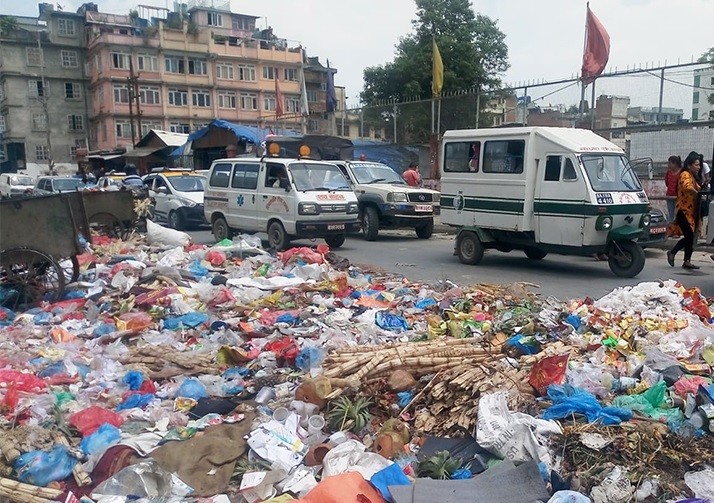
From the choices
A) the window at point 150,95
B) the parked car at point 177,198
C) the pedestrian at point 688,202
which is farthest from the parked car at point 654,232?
the window at point 150,95

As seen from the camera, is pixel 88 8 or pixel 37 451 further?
pixel 88 8

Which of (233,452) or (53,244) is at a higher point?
(53,244)

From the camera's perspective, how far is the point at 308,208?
12.9 meters

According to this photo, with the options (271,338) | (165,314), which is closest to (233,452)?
(271,338)

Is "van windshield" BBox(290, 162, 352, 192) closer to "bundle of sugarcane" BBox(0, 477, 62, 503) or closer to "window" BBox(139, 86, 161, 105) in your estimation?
"bundle of sugarcane" BBox(0, 477, 62, 503)

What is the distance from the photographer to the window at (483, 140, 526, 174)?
10.6 m

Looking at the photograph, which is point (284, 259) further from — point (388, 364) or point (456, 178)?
point (388, 364)

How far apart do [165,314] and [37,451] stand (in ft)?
11.8

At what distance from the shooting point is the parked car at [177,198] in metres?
18.2

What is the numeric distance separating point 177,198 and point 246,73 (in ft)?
144

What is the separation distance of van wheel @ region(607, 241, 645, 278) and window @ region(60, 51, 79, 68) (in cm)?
5977

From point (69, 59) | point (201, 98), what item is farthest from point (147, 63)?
point (69, 59)

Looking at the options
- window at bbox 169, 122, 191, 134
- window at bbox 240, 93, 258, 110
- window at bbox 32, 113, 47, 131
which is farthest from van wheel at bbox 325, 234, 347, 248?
window at bbox 32, 113, 47, 131

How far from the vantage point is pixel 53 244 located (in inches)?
310
